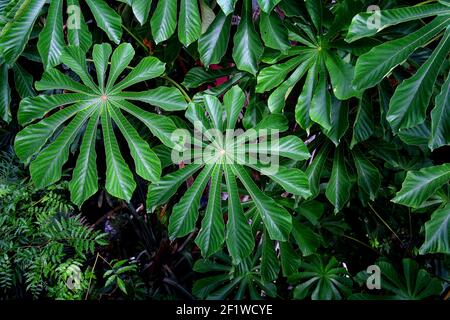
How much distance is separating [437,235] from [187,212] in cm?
65

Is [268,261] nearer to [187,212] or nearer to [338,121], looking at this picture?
[187,212]

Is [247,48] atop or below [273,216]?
atop

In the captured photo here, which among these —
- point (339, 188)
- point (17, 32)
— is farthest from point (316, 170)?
point (17, 32)

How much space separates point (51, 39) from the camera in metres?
1.29

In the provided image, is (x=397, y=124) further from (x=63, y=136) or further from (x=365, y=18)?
(x=63, y=136)

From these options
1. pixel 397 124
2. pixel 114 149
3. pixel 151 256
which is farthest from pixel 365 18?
pixel 151 256

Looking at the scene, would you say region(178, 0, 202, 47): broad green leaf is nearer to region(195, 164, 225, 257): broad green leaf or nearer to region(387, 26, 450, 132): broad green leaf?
region(195, 164, 225, 257): broad green leaf

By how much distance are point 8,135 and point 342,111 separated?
4.90 ft

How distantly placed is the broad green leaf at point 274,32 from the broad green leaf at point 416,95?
334mm

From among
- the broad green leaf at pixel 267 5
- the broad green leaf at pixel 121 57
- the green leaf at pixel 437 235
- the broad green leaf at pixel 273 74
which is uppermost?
the broad green leaf at pixel 267 5

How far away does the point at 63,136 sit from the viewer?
1.26 metres

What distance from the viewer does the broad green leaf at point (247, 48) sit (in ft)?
4.16

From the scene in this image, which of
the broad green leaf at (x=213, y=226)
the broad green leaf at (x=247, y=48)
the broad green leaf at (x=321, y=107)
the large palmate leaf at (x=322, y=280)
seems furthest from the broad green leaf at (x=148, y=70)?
the large palmate leaf at (x=322, y=280)

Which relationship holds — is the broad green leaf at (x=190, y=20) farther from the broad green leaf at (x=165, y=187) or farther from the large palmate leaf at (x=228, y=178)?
the broad green leaf at (x=165, y=187)
